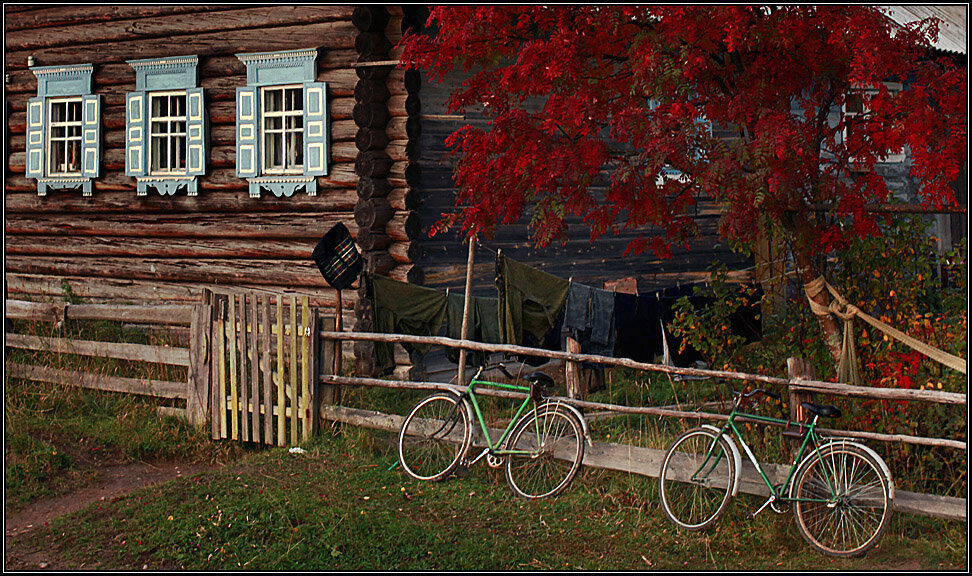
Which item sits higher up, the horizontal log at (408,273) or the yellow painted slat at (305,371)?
the horizontal log at (408,273)

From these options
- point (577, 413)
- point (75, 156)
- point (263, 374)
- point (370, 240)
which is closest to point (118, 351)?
point (263, 374)

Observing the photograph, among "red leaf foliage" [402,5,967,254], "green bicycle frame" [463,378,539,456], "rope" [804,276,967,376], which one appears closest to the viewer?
"red leaf foliage" [402,5,967,254]

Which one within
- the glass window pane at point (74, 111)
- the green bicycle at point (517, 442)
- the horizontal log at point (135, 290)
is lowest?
the green bicycle at point (517, 442)

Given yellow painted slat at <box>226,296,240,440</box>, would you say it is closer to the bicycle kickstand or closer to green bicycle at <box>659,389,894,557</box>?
green bicycle at <box>659,389,894,557</box>

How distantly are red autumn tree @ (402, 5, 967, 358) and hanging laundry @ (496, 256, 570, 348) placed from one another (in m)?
2.23

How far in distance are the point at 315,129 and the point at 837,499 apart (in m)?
7.79

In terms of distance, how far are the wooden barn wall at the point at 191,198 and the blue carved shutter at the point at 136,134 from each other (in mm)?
263

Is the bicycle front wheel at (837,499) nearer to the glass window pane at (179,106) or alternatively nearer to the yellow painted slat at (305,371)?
the yellow painted slat at (305,371)

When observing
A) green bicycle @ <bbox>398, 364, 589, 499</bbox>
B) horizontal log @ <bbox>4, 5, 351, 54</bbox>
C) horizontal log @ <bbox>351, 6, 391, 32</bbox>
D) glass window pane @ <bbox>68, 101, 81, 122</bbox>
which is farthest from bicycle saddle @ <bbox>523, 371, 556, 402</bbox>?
glass window pane @ <bbox>68, 101, 81, 122</bbox>

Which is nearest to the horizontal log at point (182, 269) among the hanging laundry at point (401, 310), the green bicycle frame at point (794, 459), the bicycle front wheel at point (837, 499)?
the hanging laundry at point (401, 310)

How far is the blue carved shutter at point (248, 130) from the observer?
38.1ft

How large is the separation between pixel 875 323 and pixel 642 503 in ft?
7.40

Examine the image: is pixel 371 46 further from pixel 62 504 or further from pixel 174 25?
pixel 62 504

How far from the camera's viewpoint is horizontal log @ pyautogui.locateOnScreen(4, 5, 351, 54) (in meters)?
11.3
